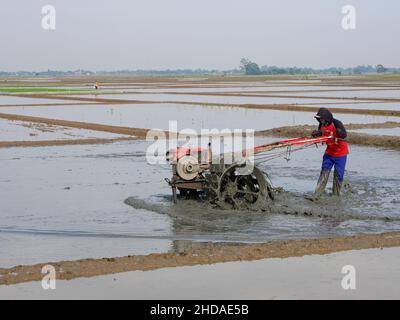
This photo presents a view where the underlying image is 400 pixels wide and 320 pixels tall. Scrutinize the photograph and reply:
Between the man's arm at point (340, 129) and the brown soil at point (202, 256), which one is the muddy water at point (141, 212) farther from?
the man's arm at point (340, 129)

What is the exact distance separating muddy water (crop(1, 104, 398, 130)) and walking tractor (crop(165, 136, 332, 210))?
12.3 meters

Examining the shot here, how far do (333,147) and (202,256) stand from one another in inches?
157

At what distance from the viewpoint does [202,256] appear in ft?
22.7

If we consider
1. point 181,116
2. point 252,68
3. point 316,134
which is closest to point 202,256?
point 316,134

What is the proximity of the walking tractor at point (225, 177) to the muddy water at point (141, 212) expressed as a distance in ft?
0.71

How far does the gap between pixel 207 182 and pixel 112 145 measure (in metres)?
9.17

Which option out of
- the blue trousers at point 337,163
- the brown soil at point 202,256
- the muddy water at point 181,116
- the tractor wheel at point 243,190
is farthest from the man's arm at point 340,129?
the muddy water at point 181,116

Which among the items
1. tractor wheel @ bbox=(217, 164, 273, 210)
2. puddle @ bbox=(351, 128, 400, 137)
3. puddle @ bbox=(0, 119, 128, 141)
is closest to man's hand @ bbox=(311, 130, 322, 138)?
tractor wheel @ bbox=(217, 164, 273, 210)

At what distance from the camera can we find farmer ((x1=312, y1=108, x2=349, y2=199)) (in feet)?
32.9

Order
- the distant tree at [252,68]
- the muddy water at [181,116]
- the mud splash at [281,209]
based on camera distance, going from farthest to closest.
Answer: the distant tree at [252,68]
the muddy water at [181,116]
the mud splash at [281,209]

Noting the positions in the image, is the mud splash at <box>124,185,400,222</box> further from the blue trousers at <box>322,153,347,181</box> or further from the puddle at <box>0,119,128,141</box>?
the puddle at <box>0,119,128,141</box>

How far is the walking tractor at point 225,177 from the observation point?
31.8ft
